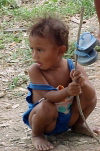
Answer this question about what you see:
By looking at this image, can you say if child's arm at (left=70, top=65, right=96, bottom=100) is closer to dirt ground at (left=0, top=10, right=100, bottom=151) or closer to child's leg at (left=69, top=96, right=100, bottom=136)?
child's leg at (left=69, top=96, right=100, bottom=136)

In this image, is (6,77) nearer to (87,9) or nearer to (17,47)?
(17,47)

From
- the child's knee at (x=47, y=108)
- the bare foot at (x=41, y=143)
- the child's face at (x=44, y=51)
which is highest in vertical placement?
the child's face at (x=44, y=51)

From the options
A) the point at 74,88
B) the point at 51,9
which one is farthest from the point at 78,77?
the point at 51,9

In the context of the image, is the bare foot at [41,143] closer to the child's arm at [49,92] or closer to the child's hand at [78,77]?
the child's arm at [49,92]

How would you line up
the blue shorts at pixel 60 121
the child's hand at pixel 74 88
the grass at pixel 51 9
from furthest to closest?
the grass at pixel 51 9 < the blue shorts at pixel 60 121 < the child's hand at pixel 74 88

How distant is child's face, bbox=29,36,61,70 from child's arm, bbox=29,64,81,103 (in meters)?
0.05

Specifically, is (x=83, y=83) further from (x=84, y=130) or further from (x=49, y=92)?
(x=84, y=130)

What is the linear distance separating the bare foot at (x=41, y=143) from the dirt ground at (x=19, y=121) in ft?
0.18

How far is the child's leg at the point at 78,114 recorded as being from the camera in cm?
288

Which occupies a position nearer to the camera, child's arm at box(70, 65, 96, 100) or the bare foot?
child's arm at box(70, 65, 96, 100)

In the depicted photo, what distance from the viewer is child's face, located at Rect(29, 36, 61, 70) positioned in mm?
2760

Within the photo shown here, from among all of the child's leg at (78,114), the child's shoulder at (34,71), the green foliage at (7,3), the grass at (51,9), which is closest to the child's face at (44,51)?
the child's shoulder at (34,71)

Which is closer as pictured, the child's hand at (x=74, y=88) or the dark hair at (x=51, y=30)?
the child's hand at (x=74, y=88)

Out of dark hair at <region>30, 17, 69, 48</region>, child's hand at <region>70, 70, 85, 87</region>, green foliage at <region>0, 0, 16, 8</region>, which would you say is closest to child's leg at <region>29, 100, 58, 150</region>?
child's hand at <region>70, 70, 85, 87</region>
